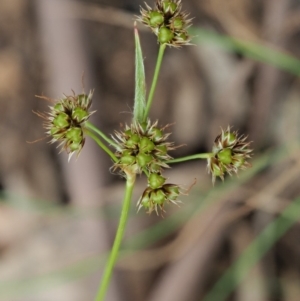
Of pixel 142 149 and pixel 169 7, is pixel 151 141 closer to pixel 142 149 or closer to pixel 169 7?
pixel 142 149

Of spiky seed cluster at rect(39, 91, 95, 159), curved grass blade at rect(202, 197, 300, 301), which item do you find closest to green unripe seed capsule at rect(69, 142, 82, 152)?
spiky seed cluster at rect(39, 91, 95, 159)

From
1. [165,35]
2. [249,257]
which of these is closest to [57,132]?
[165,35]

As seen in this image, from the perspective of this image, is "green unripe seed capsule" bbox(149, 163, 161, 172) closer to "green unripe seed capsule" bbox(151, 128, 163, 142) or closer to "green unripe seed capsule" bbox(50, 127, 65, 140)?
"green unripe seed capsule" bbox(151, 128, 163, 142)

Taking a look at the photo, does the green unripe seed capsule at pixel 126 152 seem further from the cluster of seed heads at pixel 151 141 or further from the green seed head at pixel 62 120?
the green seed head at pixel 62 120

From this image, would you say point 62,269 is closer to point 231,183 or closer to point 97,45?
point 231,183

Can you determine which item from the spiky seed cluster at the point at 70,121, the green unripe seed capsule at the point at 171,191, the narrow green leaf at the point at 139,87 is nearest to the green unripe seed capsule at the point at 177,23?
the narrow green leaf at the point at 139,87

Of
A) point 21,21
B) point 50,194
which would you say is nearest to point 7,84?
point 21,21
